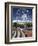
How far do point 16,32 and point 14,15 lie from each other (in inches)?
7.9

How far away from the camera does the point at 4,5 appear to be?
4.18 ft

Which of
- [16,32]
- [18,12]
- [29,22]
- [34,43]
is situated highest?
[18,12]

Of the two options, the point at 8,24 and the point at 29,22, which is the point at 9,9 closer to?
the point at 8,24

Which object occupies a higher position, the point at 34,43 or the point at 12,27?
the point at 12,27

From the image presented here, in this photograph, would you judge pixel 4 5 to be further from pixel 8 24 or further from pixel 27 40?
pixel 27 40

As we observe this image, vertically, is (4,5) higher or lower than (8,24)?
higher

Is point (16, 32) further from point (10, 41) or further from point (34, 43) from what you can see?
point (34, 43)

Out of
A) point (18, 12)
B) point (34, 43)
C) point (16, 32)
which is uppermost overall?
point (18, 12)

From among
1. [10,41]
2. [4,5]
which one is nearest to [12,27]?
[10,41]

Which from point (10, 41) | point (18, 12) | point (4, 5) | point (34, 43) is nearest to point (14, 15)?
point (18, 12)

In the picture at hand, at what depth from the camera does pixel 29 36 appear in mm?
1335
